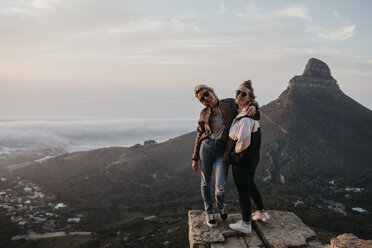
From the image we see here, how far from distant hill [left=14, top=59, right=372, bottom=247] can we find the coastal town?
10.4ft

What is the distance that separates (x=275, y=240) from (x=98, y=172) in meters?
86.6

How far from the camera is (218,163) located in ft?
19.1

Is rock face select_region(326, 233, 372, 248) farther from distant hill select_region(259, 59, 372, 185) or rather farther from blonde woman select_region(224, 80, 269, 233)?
distant hill select_region(259, 59, 372, 185)

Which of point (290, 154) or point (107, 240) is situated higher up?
point (290, 154)

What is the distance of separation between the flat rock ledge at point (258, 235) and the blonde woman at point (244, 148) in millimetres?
248

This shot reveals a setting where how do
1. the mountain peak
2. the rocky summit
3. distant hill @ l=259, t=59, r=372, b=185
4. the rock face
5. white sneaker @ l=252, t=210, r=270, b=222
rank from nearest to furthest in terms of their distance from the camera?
the rock face < the rocky summit < white sneaker @ l=252, t=210, r=270, b=222 < distant hill @ l=259, t=59, r=372, b=185 < the mountain peak

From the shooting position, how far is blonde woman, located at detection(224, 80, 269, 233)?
5340mm

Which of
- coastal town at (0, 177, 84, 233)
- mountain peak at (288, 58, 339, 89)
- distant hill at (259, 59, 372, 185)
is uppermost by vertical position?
mountain peak at (288, 58, 339, 89)

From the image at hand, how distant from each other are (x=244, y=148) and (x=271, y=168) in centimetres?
7655

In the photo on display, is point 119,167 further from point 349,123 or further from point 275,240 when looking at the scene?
point 275,240

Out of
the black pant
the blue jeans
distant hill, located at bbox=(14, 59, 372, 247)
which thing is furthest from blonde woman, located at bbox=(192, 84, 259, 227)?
distant hill, located at bbox=(14, 59, 372, 247)

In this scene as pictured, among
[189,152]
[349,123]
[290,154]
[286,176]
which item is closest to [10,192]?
[189,152]

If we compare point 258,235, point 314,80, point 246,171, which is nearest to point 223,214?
point 258,235

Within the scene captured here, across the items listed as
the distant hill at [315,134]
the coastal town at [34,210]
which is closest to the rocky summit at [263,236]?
the coastal town at [34,210]
